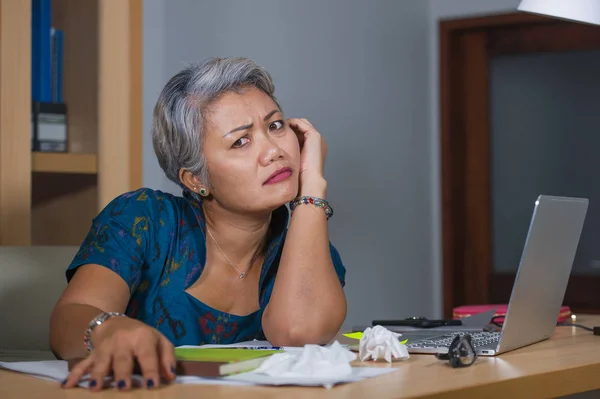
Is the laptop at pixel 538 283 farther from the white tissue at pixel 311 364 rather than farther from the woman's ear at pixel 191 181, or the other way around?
the woman's ear at pixel 191 181

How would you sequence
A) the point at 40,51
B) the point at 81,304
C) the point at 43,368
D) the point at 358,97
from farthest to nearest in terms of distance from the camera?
the point at 358,97, the point at 40,51, the point at 81,304, the point at 43,368

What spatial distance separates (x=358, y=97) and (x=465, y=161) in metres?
0.77

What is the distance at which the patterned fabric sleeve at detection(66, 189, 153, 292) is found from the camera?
151 cm

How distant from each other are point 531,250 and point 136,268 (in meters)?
0.67

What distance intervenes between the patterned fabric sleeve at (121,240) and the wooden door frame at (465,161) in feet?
8.73

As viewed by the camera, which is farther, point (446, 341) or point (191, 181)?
point (191, 181)

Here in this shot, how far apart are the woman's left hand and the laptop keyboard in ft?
1.24

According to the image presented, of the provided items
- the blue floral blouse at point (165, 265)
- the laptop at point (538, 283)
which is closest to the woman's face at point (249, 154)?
the blue floral blouse at point (165, 265)

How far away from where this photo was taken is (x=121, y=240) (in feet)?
5.14

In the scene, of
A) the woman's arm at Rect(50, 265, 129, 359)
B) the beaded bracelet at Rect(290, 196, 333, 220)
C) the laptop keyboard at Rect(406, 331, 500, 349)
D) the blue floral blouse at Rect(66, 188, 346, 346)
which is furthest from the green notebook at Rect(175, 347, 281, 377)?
the beaded bracelet at Rect(290, 196, 333, 220)

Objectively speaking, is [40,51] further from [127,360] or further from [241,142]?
[127,360]

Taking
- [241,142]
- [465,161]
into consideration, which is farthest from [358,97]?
[241,142]

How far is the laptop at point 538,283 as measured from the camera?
1.34 m

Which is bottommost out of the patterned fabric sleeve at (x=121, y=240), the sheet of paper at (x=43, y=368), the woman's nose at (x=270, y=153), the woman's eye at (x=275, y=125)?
the sheet of paper at (x=43, y=368)
